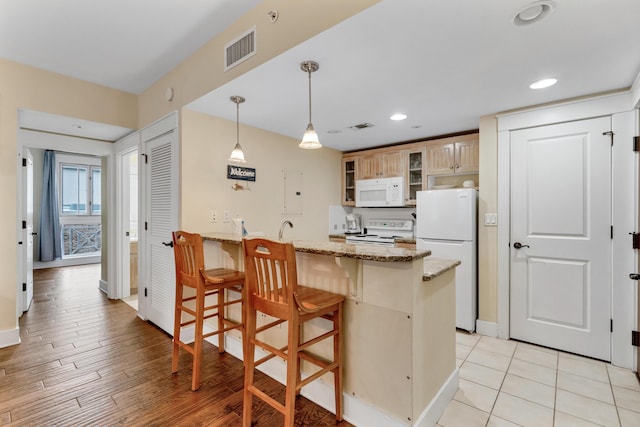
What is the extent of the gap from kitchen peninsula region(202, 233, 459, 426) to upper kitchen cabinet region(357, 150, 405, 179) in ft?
8.10

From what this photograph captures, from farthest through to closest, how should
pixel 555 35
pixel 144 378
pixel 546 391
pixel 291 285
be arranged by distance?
pixel 144 378, pixel 546 391, pixel 555 35, pixel 291 285

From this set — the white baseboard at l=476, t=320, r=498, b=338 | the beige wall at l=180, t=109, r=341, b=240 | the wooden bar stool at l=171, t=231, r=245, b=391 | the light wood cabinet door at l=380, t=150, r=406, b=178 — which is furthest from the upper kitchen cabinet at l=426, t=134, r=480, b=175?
the wooden bar stool at l=171, t=231, r=245, b=391

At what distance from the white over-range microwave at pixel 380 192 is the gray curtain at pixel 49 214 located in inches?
257

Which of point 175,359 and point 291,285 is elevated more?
point 291,285

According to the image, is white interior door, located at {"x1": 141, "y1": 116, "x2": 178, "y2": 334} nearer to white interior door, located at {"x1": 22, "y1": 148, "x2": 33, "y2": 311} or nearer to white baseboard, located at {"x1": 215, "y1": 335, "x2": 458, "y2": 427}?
white interior door, located at {"x1": 22, "y1": 148, "x2": 33, "y2": 311}

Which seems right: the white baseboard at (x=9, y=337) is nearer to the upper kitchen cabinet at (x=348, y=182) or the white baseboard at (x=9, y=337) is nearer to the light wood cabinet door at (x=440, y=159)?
the upper kitchen cabinet at (x=348, y=182)

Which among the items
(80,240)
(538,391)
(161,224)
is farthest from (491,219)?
(80,240)

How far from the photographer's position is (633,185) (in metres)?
2.39

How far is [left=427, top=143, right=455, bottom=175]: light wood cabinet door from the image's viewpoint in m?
3.76

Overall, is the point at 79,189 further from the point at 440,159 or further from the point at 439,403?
the point at 439,403

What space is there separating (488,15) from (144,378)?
126 inches

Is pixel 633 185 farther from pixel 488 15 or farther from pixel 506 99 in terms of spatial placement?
pixel 488 15

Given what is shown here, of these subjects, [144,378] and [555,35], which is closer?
[555,35]

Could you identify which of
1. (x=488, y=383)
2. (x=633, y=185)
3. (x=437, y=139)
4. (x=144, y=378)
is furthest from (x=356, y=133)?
(x=144, y=378)
